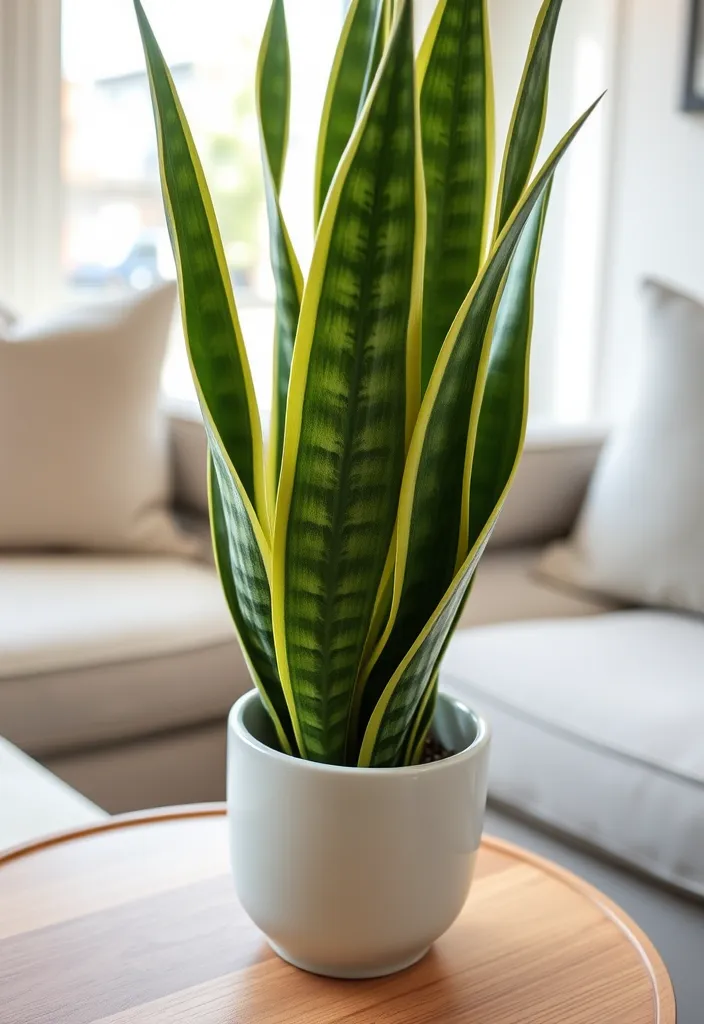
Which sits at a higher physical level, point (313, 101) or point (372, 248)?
point (313, 101)

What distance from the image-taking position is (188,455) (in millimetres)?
→ 2119

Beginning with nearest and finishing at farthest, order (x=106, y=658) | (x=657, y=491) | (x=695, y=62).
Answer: (x=106, y=658), (x=657, y=491), (x=695, y=62)

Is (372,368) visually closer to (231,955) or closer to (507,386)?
(507,386)

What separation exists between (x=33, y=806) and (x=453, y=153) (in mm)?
652

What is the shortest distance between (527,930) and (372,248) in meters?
0.46

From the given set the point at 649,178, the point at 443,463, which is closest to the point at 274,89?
the point at 443,463

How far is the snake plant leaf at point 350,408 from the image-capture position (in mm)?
570

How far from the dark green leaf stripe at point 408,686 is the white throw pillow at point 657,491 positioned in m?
1.14

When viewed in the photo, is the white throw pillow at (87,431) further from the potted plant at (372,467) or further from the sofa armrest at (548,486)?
the potted plant at (372,467)

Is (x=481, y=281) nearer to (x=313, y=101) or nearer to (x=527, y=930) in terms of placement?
(x=527, y=930)

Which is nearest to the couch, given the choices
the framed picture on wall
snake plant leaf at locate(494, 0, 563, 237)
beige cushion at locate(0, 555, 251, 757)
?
beige cushion at locate(0, 555, 251, 757)

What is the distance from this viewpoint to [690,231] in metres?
2.62

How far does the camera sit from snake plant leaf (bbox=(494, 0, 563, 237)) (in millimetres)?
594

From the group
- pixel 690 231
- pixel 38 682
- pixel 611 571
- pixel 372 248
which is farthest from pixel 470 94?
pixel 690 231
